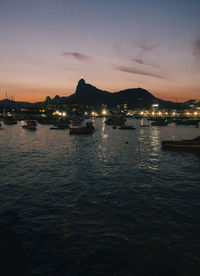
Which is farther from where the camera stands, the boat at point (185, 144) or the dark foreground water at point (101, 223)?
the boat at point (185, 144)

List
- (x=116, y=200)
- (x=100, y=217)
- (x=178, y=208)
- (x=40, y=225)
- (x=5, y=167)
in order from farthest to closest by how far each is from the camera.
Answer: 1. (x=5, y=167)
2. (x=116, y=200)
3. (x=178, y=208)
4. (x=100, y=217)
5. (x=40, y=225)

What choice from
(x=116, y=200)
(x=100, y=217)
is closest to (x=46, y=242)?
(x=100, y=217)

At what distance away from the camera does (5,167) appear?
950 inches

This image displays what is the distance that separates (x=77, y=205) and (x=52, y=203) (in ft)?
6.08

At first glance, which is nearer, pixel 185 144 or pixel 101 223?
pixel 101 223

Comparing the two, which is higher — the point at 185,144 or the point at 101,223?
the point at 185,144

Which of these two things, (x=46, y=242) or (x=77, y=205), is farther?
(x=77, y=205)

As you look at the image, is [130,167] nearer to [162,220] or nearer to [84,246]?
[162,220]

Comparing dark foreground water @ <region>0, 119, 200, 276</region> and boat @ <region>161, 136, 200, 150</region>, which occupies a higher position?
boat @ <region>161, 136, 200, 150</region>

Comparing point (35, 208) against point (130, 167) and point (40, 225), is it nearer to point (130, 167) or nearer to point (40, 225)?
point (40, 225)

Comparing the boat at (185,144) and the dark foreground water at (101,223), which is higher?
the boat at (185,144)

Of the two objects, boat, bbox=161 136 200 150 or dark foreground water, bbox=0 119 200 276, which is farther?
boat, bbox=161 136 200 150

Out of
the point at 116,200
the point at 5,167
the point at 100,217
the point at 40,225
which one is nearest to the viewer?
the point at 40,225

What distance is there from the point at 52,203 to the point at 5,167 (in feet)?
44.5
